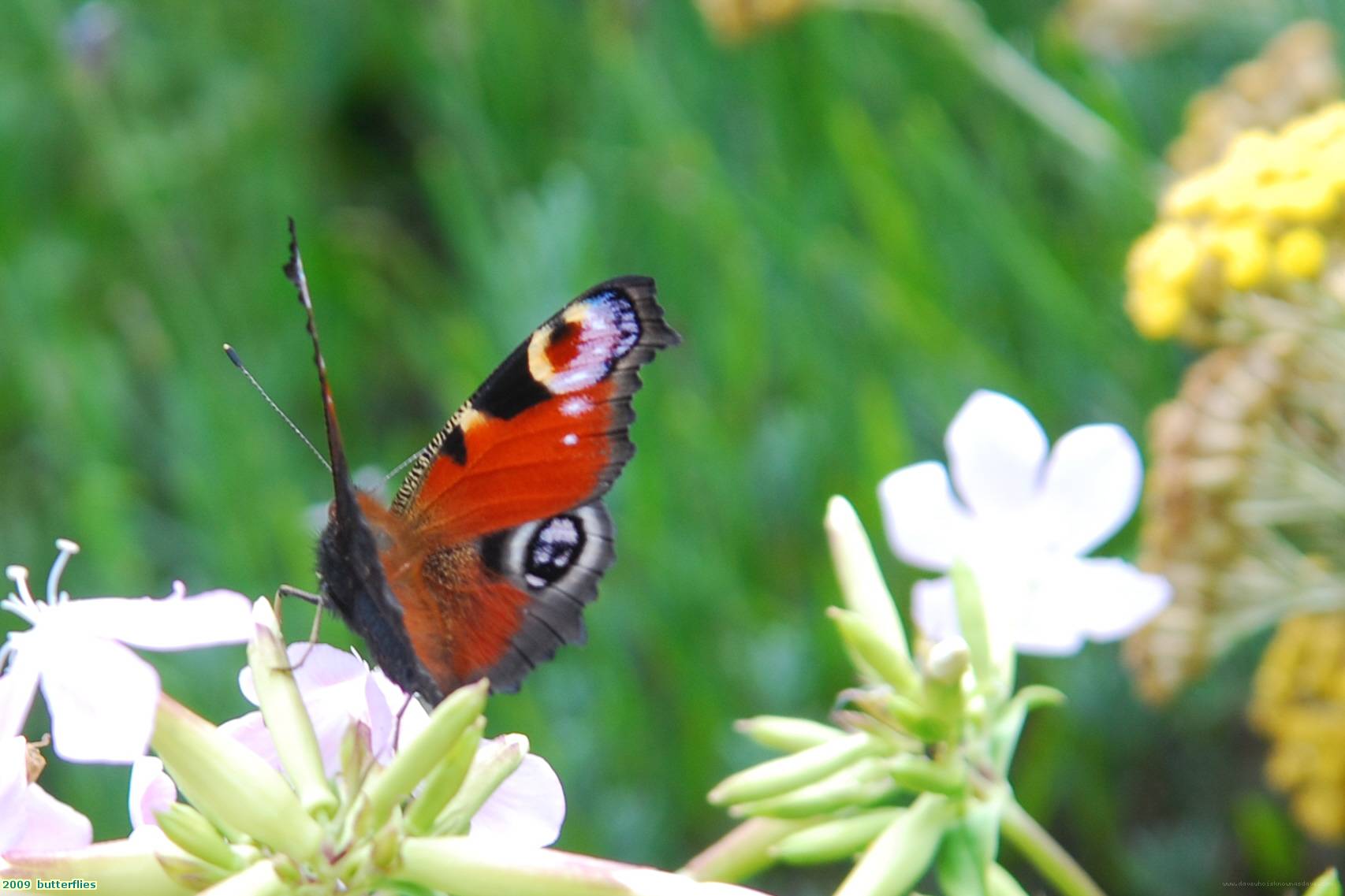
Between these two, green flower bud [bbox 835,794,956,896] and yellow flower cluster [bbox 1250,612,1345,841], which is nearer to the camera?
green flower bud [bbox 835,794,956,896]

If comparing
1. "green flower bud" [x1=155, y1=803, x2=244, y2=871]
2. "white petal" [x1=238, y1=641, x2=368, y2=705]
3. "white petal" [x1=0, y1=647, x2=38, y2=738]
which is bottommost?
"green flower bud" [x1=155, y1=803, x2=244, y2=871]

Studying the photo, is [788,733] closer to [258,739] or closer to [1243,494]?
[258,739]

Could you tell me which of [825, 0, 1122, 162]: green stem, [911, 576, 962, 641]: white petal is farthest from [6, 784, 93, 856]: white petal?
[825, 0, 1122, 162]: green stem

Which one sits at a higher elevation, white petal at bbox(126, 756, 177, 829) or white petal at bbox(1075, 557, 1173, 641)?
white petal at bbox(1075, 557, 1173, 641)

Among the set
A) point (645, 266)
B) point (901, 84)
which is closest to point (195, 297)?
point (645, 266)

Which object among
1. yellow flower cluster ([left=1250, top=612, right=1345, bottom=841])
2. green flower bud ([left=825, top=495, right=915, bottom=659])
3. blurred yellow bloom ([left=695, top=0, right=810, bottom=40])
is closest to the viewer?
green flower bud ([left=825, top=495, right=915, bottom=659])

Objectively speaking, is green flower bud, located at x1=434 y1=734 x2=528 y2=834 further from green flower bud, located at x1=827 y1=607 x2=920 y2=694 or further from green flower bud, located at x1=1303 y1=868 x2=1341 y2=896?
green flower bud, located at x1=1303 y1=868 x2=1341 y2=896

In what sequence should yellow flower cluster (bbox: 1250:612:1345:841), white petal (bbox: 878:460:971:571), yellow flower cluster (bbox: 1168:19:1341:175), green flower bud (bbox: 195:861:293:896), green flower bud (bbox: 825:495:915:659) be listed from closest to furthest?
green flower bud (bbox: 195:861:293:896) → green flower bud (bbox: 825:495:915:659) → white petal (bbox: 878:460:971:571) → yellow flower cluster (bbox: 1250:612:1345:841) → yellow flower cluster (bbox: 1168:19:1341:175)

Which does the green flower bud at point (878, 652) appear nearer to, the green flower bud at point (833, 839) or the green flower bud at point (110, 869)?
the green flower bud at point (833, 839)

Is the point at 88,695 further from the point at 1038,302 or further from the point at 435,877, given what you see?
the point at 1038,302
